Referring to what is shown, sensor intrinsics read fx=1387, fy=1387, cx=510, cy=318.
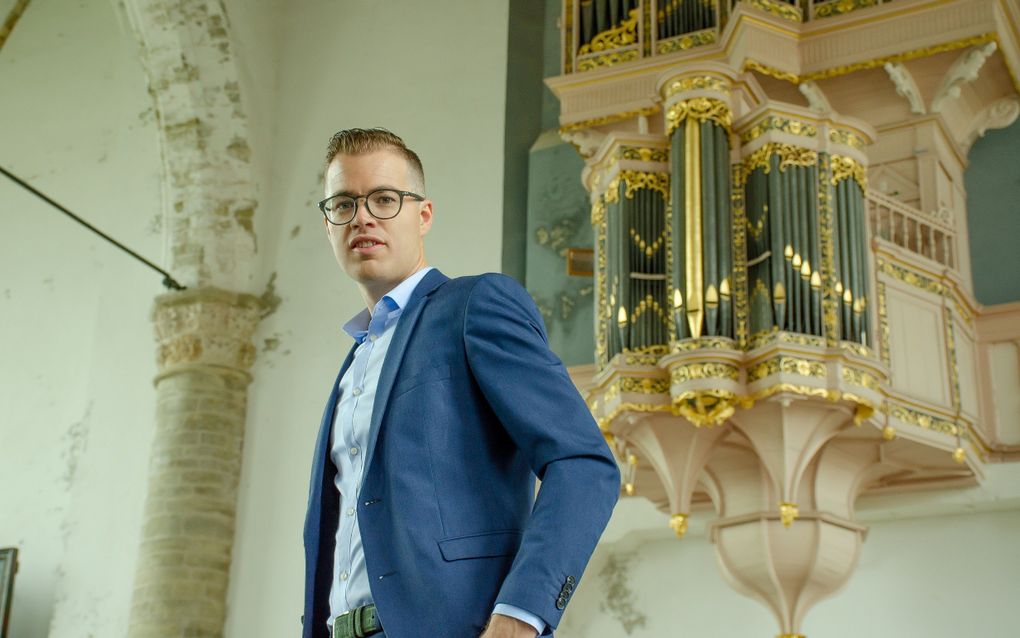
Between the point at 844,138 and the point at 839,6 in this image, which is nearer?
the point at 844,138

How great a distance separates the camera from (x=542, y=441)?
215 centimetres

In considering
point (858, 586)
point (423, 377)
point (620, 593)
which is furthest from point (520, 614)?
point (620, 593)

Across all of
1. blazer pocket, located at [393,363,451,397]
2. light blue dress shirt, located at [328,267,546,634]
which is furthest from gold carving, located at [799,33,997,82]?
blazer pocket, located at [393,363,451,397]

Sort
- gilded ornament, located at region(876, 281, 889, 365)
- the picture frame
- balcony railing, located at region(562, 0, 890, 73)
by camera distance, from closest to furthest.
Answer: gilded ornament, located at region(876, 281, 889, 365)
balcony railing, located at region(562, 0, 890, 73)
the picture frame

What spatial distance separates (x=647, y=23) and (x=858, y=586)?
12.4 feet

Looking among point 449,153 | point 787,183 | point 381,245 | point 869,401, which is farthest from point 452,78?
point 381,245

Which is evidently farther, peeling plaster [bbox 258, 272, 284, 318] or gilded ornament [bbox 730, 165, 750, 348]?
peeling plaster [bbox 258, 272, 284, 318]

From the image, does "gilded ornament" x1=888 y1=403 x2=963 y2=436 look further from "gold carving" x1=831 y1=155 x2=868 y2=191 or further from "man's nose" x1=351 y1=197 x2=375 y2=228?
"man's nose" x1=351 y1=197 x2=375 y2=228

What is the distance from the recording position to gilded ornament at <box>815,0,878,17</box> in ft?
27.5

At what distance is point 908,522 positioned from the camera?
7.86 m

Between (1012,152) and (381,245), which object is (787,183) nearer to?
(1012,152)

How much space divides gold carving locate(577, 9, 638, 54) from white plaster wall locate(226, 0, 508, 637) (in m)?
0.96

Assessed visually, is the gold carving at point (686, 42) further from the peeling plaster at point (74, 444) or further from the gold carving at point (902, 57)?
the peeling plaster at point (74, 444)

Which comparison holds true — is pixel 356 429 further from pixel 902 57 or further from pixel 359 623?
pixel 902 57
